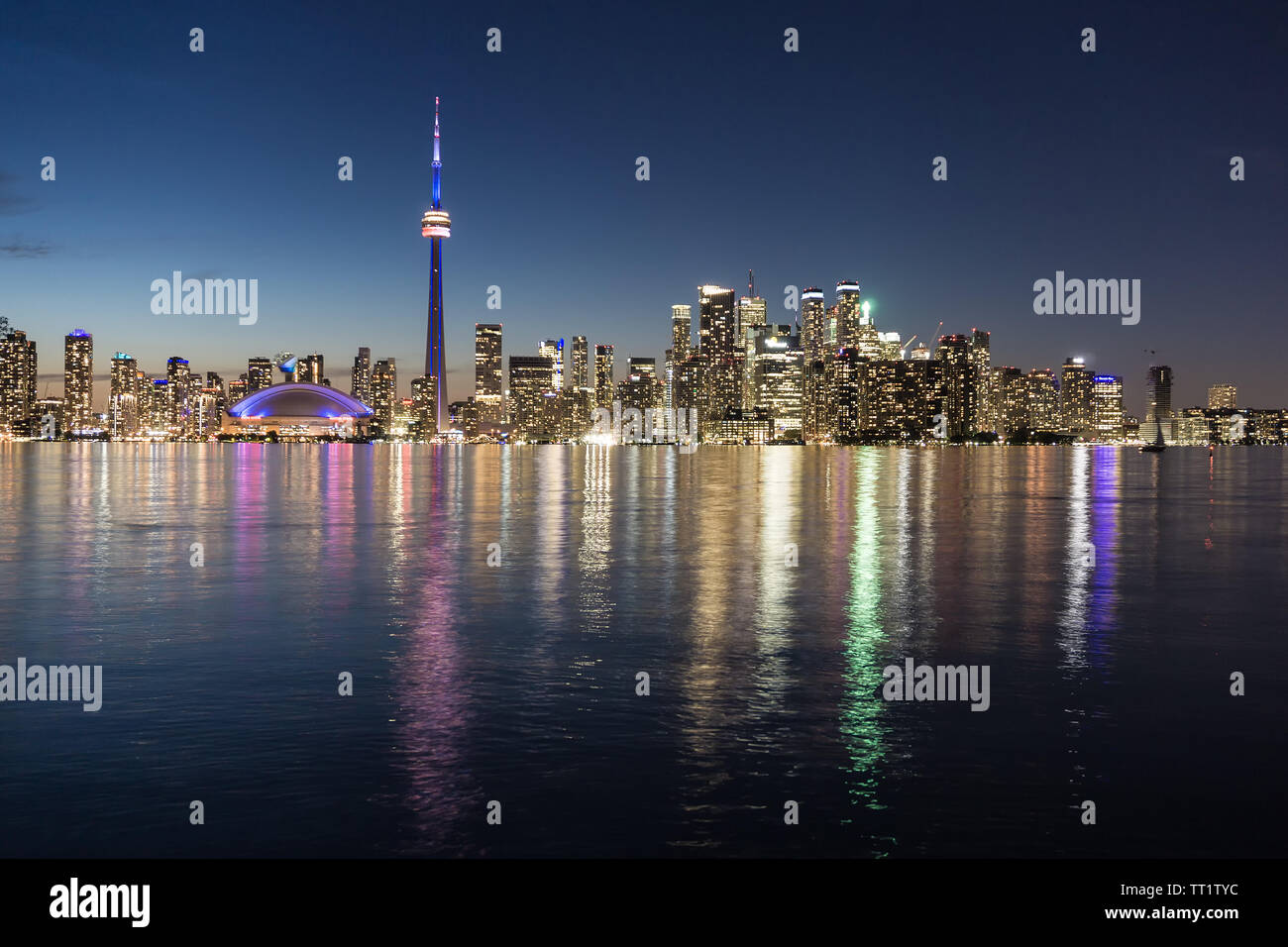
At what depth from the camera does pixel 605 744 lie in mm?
15211

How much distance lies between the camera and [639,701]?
17.8 meters

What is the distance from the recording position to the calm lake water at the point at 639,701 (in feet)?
40.4

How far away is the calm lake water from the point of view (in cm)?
1233

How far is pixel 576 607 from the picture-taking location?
28.0 metres

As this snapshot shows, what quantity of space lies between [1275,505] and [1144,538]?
32.7 metres

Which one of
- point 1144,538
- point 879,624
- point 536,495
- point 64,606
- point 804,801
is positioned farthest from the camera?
point 536,495

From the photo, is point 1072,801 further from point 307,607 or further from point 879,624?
point 307,607

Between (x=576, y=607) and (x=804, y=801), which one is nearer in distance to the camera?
(x=804, y=801)

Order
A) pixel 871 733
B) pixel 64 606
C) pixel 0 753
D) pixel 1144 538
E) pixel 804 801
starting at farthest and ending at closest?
pixel 1144 538, pixel 64 606, pixel 871 733, pixel 0 753, pixel 804 801

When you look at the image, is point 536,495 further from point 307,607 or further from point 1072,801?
point 1072,801
